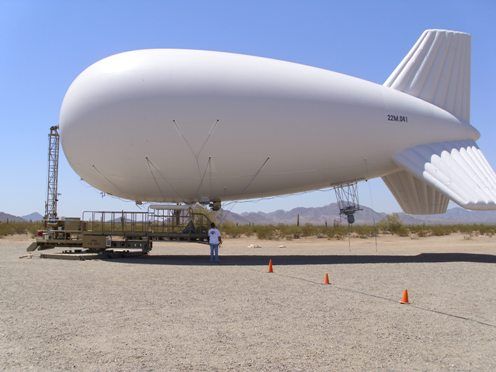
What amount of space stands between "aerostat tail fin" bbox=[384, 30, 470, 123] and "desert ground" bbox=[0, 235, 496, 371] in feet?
34.6

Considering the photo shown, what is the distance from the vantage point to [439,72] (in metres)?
24.5

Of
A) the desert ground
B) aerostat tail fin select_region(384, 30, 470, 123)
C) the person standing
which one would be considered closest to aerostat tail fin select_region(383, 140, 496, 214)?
aerostat tail fin select_region(384, 30, 470, 123)

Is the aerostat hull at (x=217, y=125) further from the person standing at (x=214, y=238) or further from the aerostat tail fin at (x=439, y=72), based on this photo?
the aerostat tail fin at (x=439, y=72)

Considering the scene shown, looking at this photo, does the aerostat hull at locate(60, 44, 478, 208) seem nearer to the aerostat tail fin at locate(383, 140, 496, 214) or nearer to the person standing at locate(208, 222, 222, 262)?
the aerostat tail fin at locate(383, 140, 496, 214)

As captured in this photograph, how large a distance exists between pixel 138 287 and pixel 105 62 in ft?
34.9

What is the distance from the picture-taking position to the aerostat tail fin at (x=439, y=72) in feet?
79.0

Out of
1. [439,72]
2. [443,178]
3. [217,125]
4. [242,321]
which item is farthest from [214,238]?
[439,72]

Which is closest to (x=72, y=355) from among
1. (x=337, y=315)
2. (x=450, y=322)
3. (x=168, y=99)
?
(x=337, y=315)

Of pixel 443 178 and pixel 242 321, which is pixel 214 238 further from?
pixel 242 321

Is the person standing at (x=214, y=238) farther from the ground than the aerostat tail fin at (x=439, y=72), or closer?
closer

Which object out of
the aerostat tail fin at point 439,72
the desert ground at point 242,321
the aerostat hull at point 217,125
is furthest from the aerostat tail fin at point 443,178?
the desert ground at point 242,321

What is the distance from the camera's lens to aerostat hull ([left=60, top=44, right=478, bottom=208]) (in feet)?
62.6

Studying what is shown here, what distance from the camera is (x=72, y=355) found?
21.9 ft

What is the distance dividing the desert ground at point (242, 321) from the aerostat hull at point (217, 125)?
203 inches
